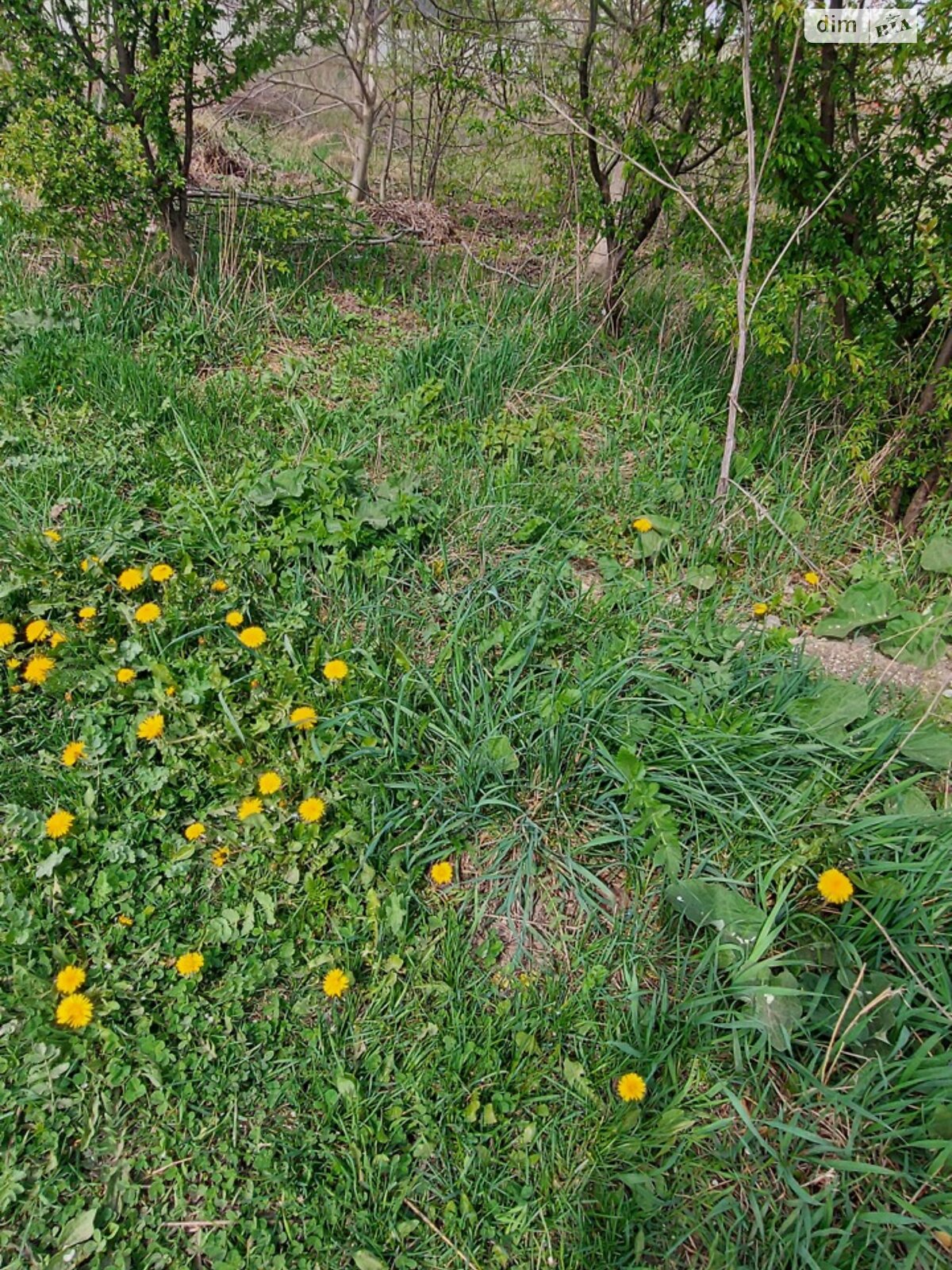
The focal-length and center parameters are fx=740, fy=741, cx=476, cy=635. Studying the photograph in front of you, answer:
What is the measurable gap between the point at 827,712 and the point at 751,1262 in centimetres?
125

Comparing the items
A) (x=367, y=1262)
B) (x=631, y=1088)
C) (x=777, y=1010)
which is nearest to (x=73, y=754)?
(x=367, y=1262)

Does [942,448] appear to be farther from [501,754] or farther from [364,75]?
[364,75]

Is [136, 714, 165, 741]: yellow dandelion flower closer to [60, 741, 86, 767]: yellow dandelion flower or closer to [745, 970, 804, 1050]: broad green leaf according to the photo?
[60, 741, 86, 767]: yellow dandelion flower

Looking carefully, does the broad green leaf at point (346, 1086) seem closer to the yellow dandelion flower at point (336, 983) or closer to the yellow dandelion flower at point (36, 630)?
the yellow dandelion flower at point (336, 983)

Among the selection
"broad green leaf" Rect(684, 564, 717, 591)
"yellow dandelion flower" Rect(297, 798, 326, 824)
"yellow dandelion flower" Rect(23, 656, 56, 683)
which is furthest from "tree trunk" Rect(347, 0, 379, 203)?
"yellow dandelion flower" Rect(297, 798, 326, 824)

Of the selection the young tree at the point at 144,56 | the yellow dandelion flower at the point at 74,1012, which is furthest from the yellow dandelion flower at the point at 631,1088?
the young tree at the point at 144,56

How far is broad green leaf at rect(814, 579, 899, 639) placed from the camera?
2.48m

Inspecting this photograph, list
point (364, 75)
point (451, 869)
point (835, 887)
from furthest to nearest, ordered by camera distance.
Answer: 1. point (364, 75)
2. point (451, 869)
3. point (835, 887)

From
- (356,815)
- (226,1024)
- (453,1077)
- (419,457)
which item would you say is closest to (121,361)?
Answer: (419,457)

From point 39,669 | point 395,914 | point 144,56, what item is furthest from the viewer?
point 144,56

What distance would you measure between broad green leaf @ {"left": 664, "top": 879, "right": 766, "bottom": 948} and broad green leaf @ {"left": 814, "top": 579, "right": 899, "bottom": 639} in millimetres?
1152

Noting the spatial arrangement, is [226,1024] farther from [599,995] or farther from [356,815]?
[599,995]

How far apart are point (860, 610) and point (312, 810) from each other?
6.22ft

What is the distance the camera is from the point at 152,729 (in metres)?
1.99
